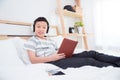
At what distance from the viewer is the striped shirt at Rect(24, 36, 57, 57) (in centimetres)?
149

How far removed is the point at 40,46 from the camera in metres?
1.58

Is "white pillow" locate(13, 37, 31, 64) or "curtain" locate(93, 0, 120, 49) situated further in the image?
"curtain" locate(93, 0, 120, 49)

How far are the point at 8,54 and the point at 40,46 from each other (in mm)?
338

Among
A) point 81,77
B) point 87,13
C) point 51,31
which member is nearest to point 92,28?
point 87,13

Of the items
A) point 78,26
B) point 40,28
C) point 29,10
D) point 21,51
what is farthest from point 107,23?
point 21,51

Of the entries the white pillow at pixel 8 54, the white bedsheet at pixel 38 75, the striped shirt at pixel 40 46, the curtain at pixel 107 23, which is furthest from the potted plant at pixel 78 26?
the white bedsheet at pixel 38 75

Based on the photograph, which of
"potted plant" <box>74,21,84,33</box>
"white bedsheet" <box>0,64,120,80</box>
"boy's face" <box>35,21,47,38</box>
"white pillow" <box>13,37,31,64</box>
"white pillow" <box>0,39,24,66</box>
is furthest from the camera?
"potted plant" <box>74,21,84,33</box>

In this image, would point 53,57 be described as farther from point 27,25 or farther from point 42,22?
point 27,25

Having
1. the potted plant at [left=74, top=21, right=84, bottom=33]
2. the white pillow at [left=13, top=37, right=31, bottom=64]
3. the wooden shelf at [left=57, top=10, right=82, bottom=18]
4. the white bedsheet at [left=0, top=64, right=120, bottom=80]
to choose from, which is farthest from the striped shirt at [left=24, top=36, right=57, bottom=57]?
the potted plant at [left=74, top=21, right=84, bottom=33]

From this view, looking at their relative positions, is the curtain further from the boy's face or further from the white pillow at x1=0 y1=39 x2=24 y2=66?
the white pillow at x1=0 y1=39 x2=24 y2=66

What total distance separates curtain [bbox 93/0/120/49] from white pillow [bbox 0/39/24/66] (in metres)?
1.81

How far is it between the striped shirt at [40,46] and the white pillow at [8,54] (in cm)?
13

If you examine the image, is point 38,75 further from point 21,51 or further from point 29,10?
point 29,10

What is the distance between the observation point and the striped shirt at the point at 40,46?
58.6 inches
